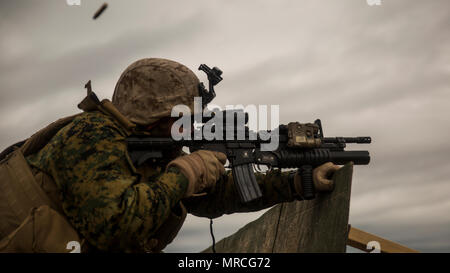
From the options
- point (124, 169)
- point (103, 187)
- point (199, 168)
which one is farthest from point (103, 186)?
point (199, 168)

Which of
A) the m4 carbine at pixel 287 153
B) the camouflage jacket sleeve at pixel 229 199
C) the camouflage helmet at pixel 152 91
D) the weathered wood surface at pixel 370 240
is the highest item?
the camouflage helmet at pixel 152 91

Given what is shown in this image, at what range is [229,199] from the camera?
215 inches

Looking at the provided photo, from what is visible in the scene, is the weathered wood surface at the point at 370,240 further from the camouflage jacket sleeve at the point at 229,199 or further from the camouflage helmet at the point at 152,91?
the camouflage helmet at the point at 152,91

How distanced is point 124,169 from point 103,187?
31 centimetres

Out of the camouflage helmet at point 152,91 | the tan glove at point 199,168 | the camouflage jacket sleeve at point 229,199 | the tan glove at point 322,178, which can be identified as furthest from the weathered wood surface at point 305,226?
the camouflage helmet at point 152,91

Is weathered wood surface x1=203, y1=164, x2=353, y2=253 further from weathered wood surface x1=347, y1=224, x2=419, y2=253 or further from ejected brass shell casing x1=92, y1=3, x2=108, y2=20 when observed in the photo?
ejected brass shell casing x1=92, y1=3, x2=108, y2=20

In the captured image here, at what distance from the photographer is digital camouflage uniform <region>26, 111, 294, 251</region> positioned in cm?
361

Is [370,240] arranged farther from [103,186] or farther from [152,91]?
[103,186]

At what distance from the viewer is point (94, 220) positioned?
142 inches

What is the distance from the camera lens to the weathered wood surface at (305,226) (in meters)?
3.98

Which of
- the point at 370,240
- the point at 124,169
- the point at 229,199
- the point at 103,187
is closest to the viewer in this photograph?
the point at 103,187

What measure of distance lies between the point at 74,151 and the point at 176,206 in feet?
3.58
